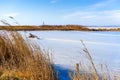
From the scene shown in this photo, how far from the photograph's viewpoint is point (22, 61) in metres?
7.44

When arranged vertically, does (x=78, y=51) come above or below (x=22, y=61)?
below

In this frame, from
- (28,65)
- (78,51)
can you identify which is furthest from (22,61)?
(78,51)

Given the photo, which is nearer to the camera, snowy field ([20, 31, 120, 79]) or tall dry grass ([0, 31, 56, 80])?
tall dry grass ([0, 31, 56, 80])

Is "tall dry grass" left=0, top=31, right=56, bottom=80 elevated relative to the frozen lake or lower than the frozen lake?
elevated

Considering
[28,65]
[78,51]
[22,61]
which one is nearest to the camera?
[28,65]

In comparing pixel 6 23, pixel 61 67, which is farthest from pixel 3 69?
pixel 61 67

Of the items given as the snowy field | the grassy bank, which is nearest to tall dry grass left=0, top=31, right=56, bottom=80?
the grassy bank

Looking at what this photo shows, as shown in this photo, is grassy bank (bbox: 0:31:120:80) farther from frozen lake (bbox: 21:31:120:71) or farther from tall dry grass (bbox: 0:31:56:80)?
frozen lake (bbox: 21:31:120:71)

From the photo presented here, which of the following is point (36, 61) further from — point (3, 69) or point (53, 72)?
point (3, 69)

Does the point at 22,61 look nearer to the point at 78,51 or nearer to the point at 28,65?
the point at 28,65

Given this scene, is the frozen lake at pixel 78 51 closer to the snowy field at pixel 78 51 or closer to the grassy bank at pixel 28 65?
the snowy field at pixel 78 51

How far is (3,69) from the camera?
24.0 feet

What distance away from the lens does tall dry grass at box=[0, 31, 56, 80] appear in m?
6.36

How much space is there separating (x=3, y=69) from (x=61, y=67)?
5.48 feet
